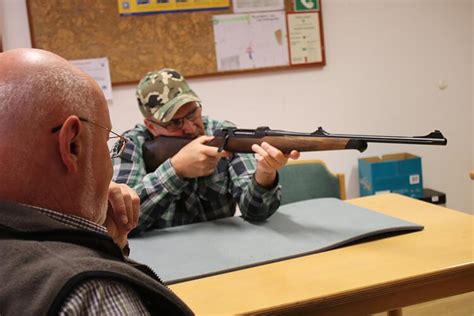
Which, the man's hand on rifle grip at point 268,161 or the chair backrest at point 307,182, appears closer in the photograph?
the man's hand on rifle grip at point 268,161

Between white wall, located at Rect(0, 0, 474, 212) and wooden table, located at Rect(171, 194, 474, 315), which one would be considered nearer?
wooden table, located at Rect(171, 194, 474, 315)

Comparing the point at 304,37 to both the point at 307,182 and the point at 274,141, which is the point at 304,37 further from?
the point at 274,141

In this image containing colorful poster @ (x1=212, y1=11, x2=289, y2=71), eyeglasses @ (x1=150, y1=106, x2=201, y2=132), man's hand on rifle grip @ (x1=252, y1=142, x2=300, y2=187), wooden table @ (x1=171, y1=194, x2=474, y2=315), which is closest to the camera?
wooden table @ (x1=171, y1=194, x2=474, y2=315)

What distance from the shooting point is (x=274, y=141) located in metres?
1.70

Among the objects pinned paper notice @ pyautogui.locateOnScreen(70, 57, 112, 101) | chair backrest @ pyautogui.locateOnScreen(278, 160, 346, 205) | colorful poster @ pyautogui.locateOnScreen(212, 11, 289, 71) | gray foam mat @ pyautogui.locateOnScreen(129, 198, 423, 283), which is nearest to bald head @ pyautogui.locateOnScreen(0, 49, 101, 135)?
gray foam mat @ pyautogui.locateOnScreen(129, 198, 423, 283)

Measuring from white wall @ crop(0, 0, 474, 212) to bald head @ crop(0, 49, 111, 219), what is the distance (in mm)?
2234

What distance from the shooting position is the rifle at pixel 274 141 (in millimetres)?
1416

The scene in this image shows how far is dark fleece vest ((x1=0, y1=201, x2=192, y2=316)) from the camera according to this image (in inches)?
23.4

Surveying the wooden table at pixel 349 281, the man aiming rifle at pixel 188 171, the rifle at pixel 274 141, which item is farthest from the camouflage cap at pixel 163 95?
the wooden table at pixel 349 281

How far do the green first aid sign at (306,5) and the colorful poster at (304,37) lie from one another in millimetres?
29

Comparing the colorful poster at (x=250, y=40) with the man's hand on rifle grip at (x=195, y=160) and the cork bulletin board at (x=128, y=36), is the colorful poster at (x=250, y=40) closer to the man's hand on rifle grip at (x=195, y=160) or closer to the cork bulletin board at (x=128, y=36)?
the cork bulletin board at (x=128, y=36)

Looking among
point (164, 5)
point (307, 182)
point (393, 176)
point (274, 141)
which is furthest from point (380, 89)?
point (274, 141)

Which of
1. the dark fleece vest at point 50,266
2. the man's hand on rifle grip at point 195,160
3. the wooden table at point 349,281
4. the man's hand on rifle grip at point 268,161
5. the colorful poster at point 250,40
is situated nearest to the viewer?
the dark fleece vest at point 50,266

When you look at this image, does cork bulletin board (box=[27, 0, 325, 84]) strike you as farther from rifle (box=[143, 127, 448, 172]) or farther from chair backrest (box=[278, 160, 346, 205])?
rifle (box=[143, 127, 448, 172])
